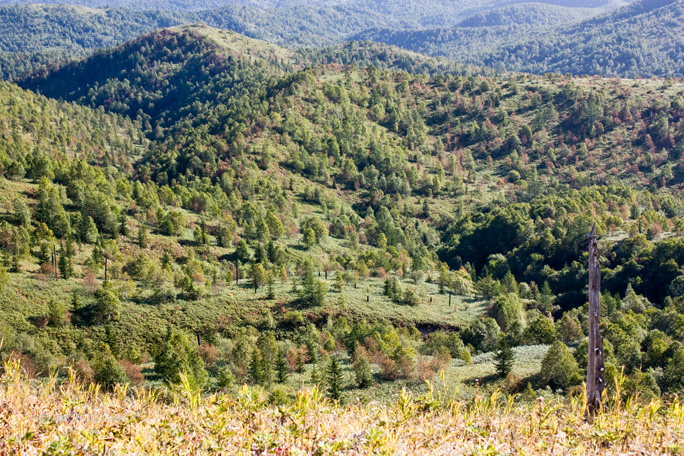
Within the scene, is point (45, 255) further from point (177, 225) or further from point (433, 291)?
point (433, 291)

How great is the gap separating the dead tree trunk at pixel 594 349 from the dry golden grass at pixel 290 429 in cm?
127

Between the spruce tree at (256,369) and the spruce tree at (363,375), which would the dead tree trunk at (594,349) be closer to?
the spruce tree at (363,375)

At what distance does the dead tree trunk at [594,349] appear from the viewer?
12.1 meters

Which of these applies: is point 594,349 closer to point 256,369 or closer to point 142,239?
point 256,369

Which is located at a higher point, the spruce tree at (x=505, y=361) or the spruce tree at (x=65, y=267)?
the spruce tree at (x=65, y=267)

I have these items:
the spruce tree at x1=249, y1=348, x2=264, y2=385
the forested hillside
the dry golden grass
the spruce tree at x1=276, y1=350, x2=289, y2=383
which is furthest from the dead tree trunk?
the spruce tree at x1=276, y1=350, x2=289, y2=383

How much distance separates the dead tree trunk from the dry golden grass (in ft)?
4.15

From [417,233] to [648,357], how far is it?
4314 inches

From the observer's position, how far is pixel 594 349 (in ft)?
40.9

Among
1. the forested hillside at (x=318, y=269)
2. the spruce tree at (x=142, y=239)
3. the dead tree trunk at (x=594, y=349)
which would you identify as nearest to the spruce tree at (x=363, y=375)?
the forested hillside at (x=318, y=269)

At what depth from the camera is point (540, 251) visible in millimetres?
136000

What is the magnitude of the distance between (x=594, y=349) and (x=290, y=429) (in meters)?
9.02

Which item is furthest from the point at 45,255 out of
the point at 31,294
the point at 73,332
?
the point at 73,332

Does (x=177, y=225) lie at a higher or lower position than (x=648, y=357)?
higher
